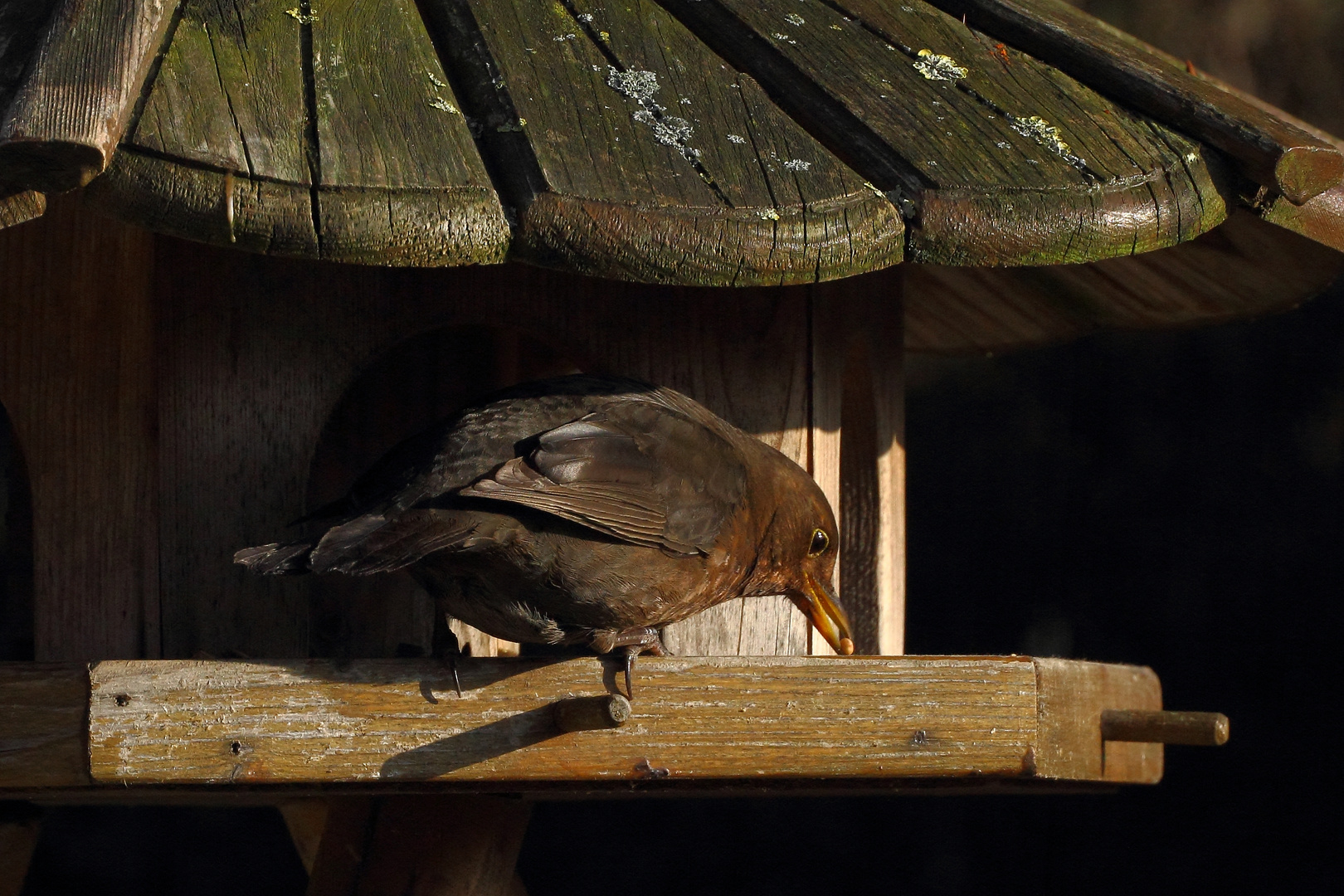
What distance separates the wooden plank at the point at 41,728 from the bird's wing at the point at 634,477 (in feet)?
1.79

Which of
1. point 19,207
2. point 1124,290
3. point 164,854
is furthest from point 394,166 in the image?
point 164,854

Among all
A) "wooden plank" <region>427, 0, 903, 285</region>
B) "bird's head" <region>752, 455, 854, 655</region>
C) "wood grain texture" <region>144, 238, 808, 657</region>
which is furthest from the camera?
"bird's head" <region>752, 455, 854, 655</region>

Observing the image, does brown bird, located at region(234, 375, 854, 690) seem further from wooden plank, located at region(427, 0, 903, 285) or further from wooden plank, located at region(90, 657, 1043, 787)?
wooden plank, located at region(427, 0, 903, 285)

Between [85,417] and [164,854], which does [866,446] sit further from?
[164,854]

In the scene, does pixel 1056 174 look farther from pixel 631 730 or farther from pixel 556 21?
pixel 631 730

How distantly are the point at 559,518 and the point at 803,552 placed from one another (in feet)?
2.25

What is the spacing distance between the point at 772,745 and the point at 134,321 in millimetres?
1106

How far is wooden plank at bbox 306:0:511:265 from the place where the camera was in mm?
2332

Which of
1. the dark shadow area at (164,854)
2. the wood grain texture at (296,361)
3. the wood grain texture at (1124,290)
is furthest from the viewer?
the dark shadow area at (164,854)

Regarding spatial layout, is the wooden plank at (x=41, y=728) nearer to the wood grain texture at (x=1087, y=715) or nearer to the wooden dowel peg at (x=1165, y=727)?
the wood grain texture at (x=1087, y=715)

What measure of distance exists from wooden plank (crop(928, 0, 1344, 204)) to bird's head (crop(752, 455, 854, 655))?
751 millimetres

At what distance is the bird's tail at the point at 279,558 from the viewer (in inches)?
97.9

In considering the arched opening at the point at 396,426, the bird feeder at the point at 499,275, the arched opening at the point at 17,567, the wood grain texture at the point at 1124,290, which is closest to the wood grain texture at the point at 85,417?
the bird feeder at the point at 499,275

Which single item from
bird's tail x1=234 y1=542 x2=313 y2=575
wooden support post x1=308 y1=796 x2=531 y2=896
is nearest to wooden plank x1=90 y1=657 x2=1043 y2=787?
bird's tail x1=234 y1=542 x2=313 y2=575
